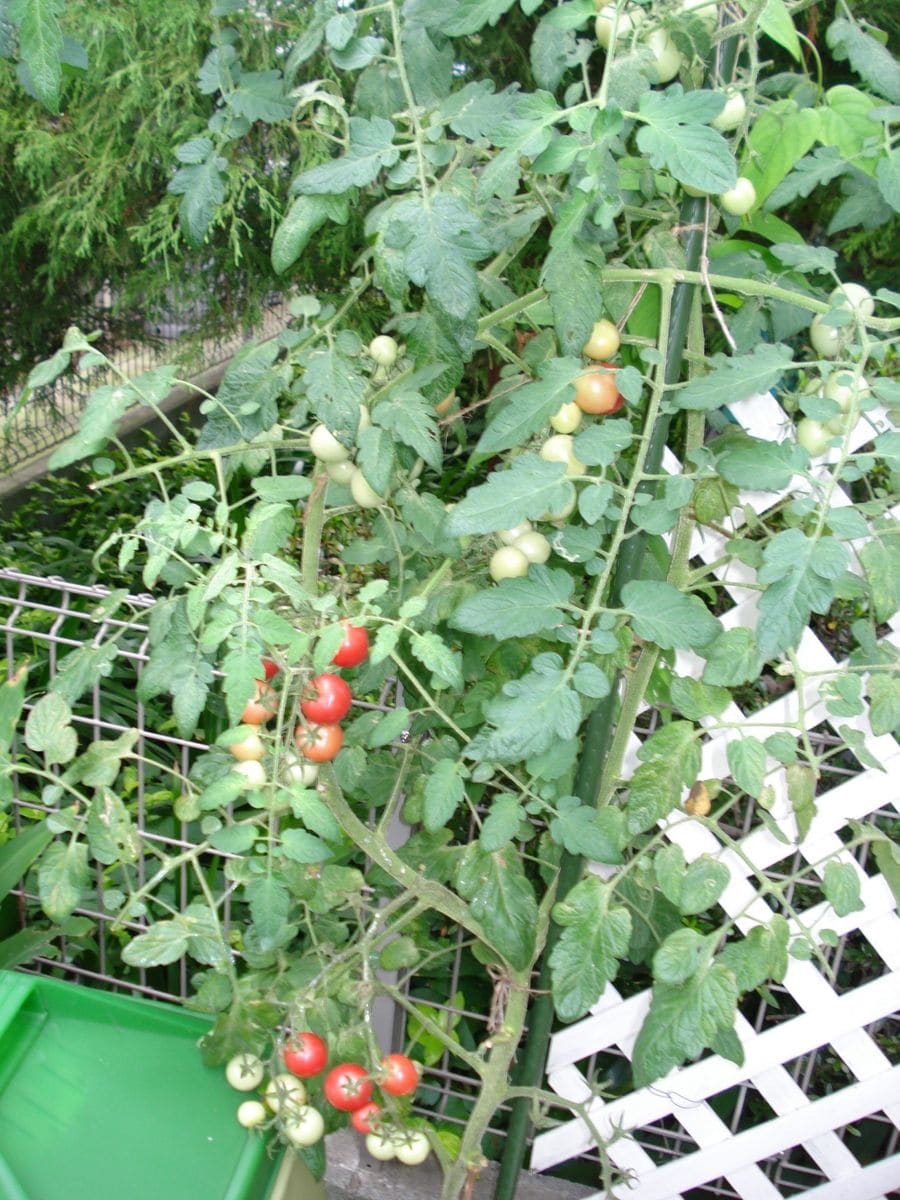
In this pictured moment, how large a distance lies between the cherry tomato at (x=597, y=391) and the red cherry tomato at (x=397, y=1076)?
0.74 meters

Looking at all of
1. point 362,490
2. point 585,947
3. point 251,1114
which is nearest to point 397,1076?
point 251,1114

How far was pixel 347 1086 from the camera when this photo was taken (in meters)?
1.08

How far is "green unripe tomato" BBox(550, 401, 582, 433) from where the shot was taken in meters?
0.93

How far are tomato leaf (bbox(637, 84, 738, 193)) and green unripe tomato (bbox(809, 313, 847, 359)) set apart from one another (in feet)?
0.76

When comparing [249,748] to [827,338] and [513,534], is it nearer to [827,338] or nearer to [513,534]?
[513,534]

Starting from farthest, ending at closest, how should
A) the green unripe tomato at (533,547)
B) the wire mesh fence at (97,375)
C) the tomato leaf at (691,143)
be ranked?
the wire mesh fence at (97,375) < the green unripe tomato at (533,547) < the tomato leaf at (691,143)

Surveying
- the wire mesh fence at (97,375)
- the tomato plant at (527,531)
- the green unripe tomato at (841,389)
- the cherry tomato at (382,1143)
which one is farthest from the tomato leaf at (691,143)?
the wire mesh fence at (97,375)

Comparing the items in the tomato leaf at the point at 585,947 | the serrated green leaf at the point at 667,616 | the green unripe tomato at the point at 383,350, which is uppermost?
the green unripe tomato at the point at 383,350

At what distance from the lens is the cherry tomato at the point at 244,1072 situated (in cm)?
110

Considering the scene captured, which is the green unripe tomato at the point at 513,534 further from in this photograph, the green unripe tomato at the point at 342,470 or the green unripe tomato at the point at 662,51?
the green unripe tomato at the point at 662,51

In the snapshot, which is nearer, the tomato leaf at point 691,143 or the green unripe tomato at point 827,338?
the tomato leaf at point 691,143

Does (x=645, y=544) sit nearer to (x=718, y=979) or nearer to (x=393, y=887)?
(x=718, y=979)

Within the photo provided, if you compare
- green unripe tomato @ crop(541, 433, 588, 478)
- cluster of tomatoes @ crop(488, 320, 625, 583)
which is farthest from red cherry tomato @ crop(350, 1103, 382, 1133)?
green unripe tomato @ crop(541, 433, 588, 478)

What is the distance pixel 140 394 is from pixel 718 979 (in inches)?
32.0
